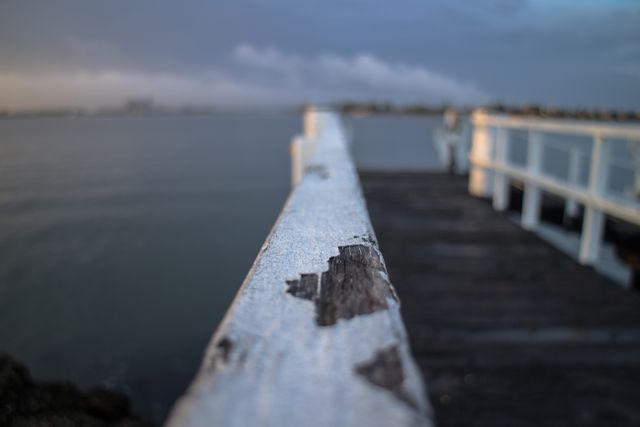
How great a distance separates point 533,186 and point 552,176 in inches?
29.5

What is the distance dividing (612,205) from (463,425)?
258 cm

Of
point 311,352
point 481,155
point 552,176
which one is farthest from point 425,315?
point 481,155

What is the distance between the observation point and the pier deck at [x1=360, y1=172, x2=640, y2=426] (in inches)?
90.4

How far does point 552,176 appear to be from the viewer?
5.66m

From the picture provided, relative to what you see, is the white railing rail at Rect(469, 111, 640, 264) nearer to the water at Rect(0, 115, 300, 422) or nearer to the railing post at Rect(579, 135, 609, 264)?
the railing post at Rect(579, 135, 609, 264)

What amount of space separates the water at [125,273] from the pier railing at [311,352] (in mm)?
8912

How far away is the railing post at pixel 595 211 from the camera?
3.87m

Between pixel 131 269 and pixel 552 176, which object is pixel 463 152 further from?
pixel 131 269

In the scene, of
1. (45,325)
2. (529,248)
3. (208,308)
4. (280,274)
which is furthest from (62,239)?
(280,274)

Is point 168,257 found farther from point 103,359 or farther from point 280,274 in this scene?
point 280,274

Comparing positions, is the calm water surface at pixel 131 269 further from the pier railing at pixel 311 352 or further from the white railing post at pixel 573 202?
the pier railing at pixel 311 352

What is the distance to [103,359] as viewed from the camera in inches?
438

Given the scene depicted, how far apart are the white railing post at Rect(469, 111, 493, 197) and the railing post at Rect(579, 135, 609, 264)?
2.61m

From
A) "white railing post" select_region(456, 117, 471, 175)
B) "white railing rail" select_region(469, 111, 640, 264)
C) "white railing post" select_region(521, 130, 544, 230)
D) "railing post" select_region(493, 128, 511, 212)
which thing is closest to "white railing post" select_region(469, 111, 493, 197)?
"white railing rail" select_region(469, 111, 640, 264)
